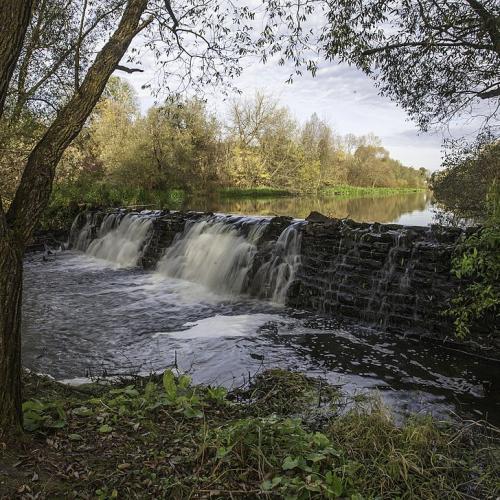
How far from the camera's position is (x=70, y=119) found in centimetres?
340

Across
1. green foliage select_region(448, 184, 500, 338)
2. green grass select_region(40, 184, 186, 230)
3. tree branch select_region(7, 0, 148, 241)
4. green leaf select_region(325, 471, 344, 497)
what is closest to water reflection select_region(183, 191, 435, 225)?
green grass select_region(40, 184, 186, 230)

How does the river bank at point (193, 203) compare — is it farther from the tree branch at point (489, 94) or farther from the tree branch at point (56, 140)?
the tree branch at point (56, 140)

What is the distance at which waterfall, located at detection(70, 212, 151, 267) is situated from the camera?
16.1m

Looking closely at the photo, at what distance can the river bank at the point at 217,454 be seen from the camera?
2771 millimetres

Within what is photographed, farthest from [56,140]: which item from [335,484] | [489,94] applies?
[489,94]

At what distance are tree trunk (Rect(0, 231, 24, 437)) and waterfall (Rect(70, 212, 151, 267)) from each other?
12.7 meters

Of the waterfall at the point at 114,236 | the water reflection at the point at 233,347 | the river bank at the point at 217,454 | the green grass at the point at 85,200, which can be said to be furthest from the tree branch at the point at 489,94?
the green grass at the point at 85,200

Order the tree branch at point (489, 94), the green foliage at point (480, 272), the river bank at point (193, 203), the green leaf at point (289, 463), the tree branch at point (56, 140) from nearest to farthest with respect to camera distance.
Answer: the green leaf at point (289, 463) < the tree branch at point (56, 140) < the green foliage at point (480, 272) < the tree branch at point (489, 94) < the river bank at point (193, 203)

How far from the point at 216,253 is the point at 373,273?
524 cm

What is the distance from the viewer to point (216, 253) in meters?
13.0

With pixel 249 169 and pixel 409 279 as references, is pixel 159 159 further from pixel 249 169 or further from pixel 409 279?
pixel 409 279

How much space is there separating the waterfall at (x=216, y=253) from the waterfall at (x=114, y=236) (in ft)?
6.44

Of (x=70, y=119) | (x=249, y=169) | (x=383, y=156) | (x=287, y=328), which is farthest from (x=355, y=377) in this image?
(x=383, y=156)

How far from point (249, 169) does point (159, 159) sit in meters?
13.5
